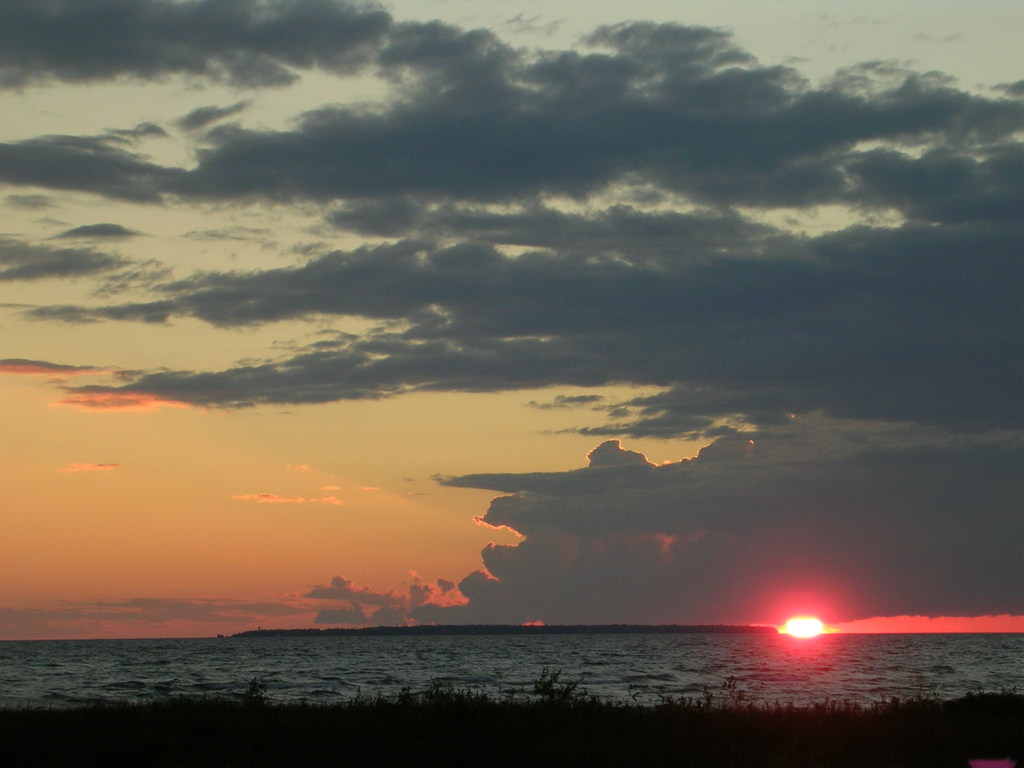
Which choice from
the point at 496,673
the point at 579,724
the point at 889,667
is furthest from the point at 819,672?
the point at 579,724

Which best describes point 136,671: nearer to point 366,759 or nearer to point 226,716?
point 226,716

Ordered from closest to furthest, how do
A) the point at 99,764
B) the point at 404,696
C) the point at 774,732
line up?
the point at 99,764
the point at 774,732
the point at 404,696

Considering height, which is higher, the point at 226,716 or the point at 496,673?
the point at 226,716

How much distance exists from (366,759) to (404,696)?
6827 millimetres

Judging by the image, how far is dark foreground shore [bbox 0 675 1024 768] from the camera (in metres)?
21.1

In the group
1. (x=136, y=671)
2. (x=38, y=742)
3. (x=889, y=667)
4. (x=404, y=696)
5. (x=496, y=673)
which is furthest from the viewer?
(x=889, y=667)

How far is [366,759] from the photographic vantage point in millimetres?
20938

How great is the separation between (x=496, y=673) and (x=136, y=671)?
A: 84.9 ft

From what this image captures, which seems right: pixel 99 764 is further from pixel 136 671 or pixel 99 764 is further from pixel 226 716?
pixel 136 671

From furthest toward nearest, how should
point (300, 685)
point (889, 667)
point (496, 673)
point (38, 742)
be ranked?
point (889, 667) → point (496, 673) → point (300, 685) → point (38, 742)

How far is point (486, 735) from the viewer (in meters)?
23.4

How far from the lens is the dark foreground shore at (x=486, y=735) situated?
21.1 m

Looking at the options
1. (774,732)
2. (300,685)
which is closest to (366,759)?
(774,732)

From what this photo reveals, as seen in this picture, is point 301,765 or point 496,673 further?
point 496,673
